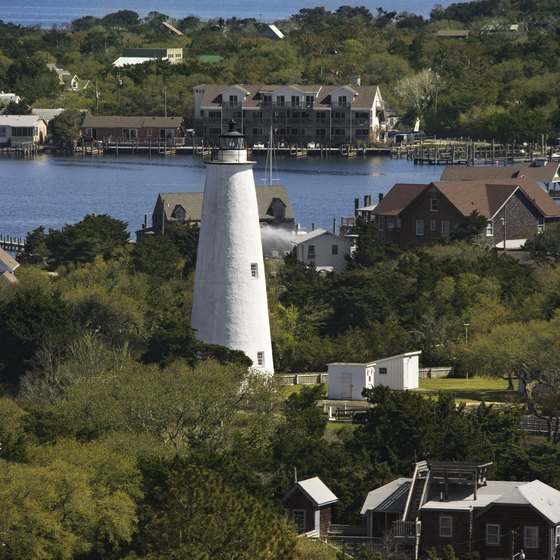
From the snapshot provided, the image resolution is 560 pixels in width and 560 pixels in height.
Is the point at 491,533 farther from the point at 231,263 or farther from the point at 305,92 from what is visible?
the point at 305,92

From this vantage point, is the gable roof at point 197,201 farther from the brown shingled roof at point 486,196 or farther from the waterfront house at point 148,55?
the waterfront house at point 148,55

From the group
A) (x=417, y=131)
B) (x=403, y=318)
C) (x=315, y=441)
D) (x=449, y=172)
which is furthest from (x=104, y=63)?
(x=315, y=441)

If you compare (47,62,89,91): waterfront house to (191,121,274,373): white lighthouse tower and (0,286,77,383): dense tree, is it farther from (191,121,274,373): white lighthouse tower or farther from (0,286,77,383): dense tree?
(191,121,274,373): white lighthouse tower

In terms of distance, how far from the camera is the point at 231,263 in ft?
149

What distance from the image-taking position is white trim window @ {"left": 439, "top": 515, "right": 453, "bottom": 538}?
116 ft

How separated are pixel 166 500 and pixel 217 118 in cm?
11899

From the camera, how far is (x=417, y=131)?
158375 millimetres

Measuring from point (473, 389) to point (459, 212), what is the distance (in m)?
25.2

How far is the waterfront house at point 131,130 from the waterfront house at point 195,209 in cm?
7021

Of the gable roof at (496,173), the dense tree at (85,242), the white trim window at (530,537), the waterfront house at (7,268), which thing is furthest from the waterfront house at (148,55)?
the white trim window at (530,537)

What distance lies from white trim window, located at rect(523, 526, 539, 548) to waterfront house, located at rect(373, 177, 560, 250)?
3852 centimetres

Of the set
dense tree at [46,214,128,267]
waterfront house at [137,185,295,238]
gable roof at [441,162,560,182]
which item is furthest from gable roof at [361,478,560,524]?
gable roof at [441,162,560,182]

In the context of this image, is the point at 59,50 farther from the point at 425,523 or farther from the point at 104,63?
the point at 425,523

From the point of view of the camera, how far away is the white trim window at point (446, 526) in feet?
116
